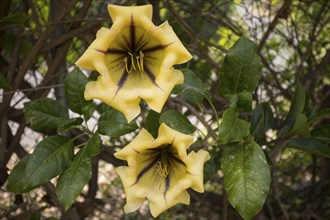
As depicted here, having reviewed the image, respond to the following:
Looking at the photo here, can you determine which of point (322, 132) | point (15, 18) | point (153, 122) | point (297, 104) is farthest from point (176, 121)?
point (15, 18)

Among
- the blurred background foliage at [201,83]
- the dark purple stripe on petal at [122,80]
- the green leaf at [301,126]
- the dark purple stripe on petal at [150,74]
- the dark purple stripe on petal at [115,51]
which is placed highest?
the dark purple stripe on petal at [115,51]

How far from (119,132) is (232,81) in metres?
0.36

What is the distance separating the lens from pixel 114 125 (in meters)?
1.61

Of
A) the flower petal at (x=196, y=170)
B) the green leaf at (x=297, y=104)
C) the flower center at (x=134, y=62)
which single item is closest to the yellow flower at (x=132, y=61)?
the flower center at (x=134, y=62)

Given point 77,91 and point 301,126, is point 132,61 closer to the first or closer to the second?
point 77,91

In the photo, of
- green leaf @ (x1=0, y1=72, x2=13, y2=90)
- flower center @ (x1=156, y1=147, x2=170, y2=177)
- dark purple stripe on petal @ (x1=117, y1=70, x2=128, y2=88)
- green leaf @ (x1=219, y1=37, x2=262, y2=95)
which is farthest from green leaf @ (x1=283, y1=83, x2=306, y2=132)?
green leaf @ (x1=0, y1=72, x2=13, y2=90)

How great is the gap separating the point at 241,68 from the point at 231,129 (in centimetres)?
27

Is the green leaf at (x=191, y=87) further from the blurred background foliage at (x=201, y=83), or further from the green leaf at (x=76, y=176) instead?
the green leaf at (x=76, y=176)

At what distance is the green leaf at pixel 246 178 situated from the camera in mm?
1384

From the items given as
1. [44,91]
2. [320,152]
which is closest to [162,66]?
[320,152]

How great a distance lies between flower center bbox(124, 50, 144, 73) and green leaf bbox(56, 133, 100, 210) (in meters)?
0.26

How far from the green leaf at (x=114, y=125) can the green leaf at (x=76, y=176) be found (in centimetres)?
3

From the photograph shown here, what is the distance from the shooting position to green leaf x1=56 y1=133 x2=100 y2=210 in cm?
152

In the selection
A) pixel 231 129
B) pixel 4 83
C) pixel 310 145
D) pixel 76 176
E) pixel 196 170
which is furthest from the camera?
pixel 4 83
